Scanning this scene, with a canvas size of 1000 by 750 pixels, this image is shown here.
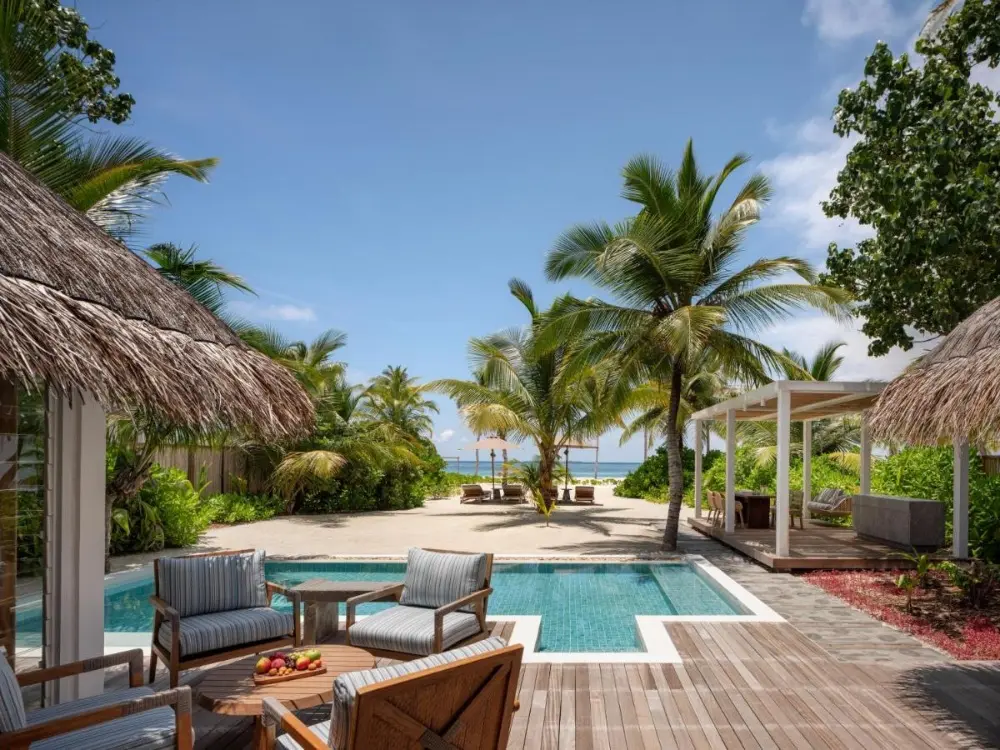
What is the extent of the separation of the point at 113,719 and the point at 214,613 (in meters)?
2.06

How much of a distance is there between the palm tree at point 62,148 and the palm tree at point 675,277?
6036 millimetres

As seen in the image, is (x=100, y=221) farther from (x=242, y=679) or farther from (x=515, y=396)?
(x=515, y=396)

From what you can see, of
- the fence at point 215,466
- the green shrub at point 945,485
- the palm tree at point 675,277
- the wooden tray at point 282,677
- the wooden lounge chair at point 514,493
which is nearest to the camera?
the wooden tray at point 282,677

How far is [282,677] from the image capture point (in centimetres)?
366

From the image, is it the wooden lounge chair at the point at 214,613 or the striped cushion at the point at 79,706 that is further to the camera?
the wooden lounge chair at the point at 214,613

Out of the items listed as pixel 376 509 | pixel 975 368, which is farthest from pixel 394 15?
pixel 376 509

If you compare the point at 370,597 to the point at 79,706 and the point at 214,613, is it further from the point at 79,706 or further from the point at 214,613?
the point at 79,706

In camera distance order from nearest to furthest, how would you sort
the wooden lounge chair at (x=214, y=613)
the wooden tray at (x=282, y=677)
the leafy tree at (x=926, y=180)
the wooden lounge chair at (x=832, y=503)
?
the wooden tray at (x=282, y=677) < the wooden lounge chair at (x=214, y=613) < the leafy tree at (x=926, y=180) < the wooden lounge chair at (x=832, y=503)

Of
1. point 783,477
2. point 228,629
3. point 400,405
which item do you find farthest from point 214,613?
point 400,405

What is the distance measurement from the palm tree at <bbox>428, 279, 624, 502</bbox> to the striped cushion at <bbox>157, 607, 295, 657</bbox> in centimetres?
1247

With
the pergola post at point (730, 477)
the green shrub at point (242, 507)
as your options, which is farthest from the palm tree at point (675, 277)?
the green shrub at point (242, 507)

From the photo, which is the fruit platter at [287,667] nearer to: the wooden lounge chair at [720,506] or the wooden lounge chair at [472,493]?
the wooden lounge chair at [720,506]

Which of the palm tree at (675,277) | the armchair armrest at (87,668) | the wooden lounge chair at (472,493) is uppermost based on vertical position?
the palm tree at (675,277)

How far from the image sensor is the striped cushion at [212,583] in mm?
4824
